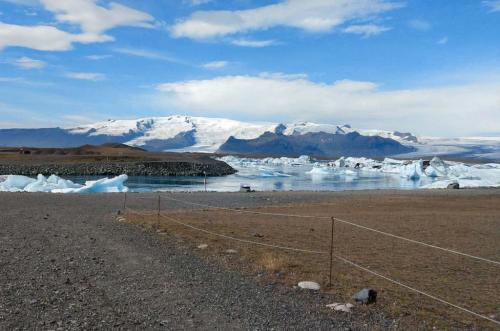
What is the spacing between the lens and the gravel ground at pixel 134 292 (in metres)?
7.14

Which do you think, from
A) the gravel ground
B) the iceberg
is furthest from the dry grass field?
the iceberg

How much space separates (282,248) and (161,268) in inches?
151

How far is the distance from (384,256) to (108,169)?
7172 centimetres

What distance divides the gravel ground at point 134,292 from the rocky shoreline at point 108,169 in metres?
58.5

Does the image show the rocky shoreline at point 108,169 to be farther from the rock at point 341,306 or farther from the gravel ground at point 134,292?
the rock at point 341,306

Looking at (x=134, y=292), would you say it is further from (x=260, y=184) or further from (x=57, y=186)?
(x=260, y=184)

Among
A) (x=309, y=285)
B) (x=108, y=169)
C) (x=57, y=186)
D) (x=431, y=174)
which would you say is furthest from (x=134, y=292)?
(x=431, y=174)

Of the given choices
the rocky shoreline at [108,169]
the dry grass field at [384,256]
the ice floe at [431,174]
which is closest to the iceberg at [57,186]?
the dry grass field at [384,256]

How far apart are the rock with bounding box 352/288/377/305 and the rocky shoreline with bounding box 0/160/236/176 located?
63.5 metres

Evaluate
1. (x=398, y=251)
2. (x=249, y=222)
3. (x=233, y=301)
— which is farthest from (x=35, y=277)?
(x=249, y=222)

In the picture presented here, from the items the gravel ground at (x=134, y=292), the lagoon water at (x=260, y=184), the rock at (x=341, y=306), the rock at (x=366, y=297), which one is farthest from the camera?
the lagoon water at (x=260, y=184)

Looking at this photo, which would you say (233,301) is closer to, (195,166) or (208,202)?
(208,202)

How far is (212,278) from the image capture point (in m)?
9.89

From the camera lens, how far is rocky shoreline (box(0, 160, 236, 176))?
74.8 metres
